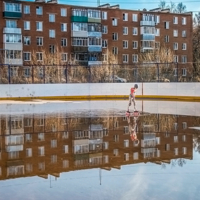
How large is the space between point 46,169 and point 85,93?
2637 centimetres

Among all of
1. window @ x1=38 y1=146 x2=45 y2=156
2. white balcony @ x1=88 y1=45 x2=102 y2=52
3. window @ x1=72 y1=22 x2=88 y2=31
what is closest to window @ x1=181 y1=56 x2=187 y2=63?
white balcony @ x1=88 y1=45 x2=102 y2=52

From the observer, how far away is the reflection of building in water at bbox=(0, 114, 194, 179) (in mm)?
9148

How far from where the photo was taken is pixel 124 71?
37.0 m

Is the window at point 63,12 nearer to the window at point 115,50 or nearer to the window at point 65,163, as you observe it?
the window at point 115,50

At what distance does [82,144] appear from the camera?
39.1ft

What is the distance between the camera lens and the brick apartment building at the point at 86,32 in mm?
62969

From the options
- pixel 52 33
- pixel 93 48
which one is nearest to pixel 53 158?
pixel 52 33

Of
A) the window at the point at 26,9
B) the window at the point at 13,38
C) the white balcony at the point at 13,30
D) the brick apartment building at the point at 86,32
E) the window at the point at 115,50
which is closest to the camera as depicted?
the white balcony at the point at 13,30

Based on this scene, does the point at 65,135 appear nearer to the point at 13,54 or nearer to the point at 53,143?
the point at 53,143

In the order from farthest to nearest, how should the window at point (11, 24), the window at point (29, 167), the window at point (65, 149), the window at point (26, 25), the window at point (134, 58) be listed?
the window at point (134, 58)
the window at point (26, 25)
the window at point (11, 24)
the window at point (65, 149)
the window at point (29, 167)

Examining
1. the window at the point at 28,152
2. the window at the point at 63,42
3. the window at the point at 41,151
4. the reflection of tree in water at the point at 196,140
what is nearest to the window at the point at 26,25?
the window at the point at 63,42

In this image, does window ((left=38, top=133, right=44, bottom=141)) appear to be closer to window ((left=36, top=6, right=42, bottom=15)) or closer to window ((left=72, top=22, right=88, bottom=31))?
window ((left=36, top=6, right=42, bottom=15))

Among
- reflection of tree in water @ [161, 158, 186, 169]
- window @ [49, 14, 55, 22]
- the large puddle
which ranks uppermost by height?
window @ [49, 14, 55, 22]

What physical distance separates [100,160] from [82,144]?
7.89ft
